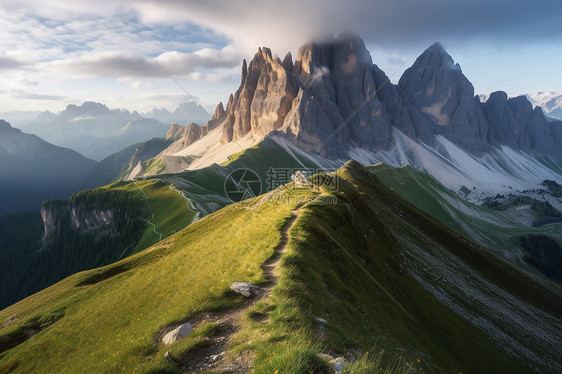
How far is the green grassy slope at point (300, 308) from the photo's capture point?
14.2 metres

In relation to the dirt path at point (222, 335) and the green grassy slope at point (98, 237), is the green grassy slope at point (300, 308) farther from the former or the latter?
the green grassy slope at point (98, 237)

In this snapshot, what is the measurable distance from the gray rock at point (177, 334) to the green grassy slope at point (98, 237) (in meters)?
74.8

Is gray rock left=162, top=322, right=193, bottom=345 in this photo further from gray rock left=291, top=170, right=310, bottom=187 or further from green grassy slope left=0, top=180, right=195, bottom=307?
green grassy slope left=0, top=180, right=195, bottom=307

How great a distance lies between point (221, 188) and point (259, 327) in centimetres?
14087

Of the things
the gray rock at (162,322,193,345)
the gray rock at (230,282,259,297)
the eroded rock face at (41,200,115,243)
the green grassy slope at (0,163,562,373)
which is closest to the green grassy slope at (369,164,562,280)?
the green grassy slope at (0,163,562,373)

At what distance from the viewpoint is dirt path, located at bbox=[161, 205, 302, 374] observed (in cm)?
1149

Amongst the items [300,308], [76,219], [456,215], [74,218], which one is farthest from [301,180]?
[74,218]

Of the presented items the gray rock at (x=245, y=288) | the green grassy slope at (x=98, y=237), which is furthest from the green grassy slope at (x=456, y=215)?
the gray rock at (x=245, y=288)

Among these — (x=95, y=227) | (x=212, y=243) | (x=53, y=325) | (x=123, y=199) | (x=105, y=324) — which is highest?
(x=212, y=243)

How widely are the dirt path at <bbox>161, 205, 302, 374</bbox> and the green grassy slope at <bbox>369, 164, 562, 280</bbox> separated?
5457 inches

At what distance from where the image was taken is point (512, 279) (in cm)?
6194

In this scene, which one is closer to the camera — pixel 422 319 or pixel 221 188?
pixel 422 319

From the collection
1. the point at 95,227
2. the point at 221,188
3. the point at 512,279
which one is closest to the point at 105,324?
the point at 512,279

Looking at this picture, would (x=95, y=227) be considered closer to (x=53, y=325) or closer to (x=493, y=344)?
(x=53, y=325)
